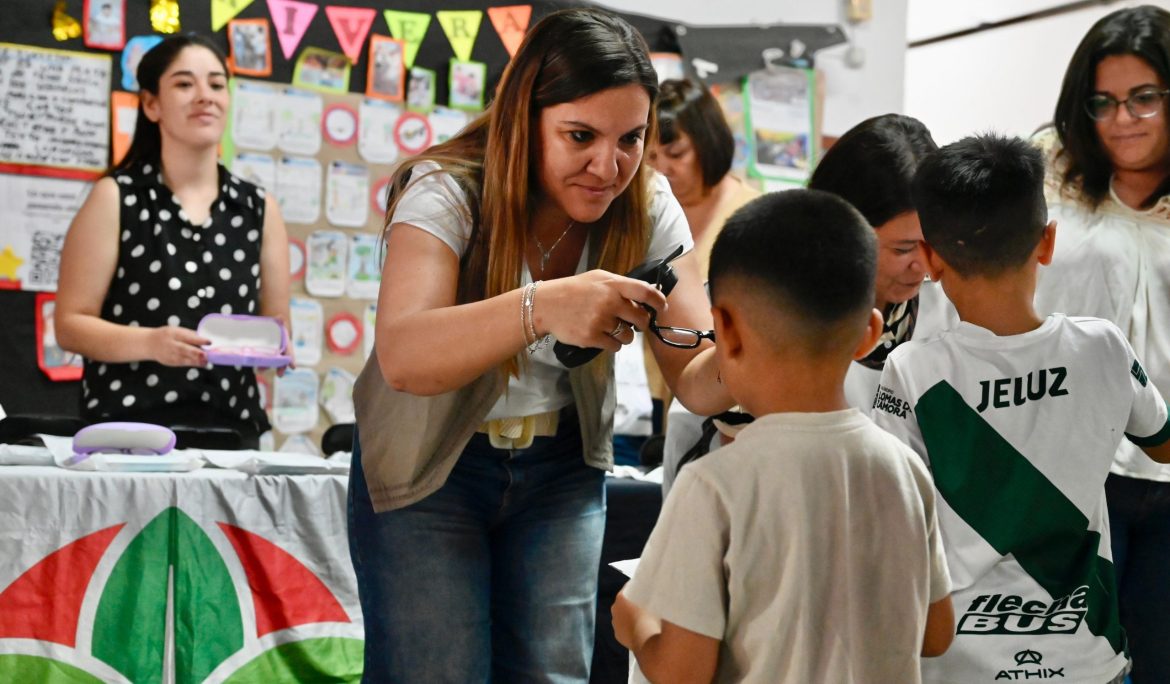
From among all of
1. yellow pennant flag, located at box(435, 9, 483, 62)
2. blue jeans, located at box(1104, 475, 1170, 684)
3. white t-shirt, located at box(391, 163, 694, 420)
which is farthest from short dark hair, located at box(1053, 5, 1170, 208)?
yellow pennant flag, located at box(435, 9, 483, 62)

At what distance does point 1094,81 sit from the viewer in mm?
1832

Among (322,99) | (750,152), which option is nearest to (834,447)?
(322,99)

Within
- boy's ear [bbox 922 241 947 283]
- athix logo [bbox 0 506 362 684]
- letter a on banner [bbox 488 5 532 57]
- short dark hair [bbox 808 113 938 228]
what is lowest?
athix logo [bbox 0 506 362 684]

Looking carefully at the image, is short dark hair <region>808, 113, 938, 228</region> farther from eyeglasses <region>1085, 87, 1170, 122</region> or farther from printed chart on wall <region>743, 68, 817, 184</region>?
printed chart on wall <region>743, 68, 817, 184</region>

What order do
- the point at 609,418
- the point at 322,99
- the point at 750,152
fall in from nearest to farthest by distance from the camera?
the point at 609,418 → the point at 322,99 → the point at 750,152

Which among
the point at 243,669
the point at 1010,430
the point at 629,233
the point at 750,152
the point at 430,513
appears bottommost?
the point at 243,669

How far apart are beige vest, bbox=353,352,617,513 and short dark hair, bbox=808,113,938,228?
0.48m

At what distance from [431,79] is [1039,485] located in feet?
9.86

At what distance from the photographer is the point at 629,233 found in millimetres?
1408

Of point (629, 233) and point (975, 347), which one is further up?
point (629, 233)

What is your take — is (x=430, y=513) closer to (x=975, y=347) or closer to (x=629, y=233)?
(x=629, y=233)

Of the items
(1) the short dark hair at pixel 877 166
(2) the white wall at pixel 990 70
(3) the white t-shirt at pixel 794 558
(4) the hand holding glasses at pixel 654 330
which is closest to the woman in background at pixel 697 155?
(1) the short dark hair at pixel 877 166

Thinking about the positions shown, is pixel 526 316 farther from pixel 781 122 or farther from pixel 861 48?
pixel 861 48

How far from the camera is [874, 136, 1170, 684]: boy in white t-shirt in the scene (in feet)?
3.97
